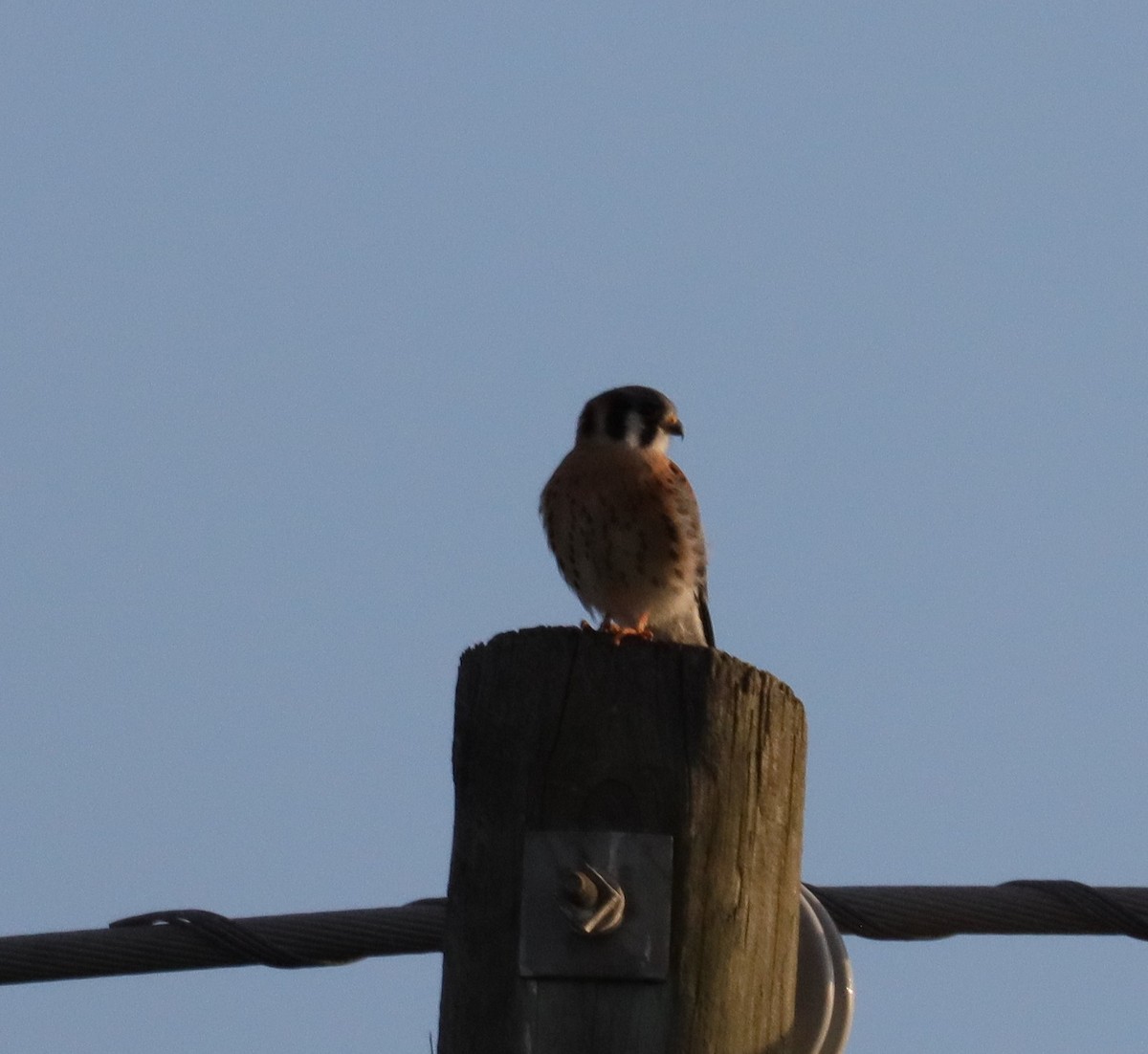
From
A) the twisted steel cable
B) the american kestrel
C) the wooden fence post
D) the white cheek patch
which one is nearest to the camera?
the wooden fence post

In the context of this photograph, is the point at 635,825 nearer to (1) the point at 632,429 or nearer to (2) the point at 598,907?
(2) the point at 598,907

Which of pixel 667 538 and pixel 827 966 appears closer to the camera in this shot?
pixel 827 966

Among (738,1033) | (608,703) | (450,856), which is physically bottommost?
(738,1033)

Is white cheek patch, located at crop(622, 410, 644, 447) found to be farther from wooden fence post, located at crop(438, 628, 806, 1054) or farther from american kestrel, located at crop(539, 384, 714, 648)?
wooden fence post, located at crop(438, 628, 806, 1054)

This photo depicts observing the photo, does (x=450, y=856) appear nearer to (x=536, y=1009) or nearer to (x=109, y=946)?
(x=536, y=1009)

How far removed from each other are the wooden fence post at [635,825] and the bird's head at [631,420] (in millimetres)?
4612

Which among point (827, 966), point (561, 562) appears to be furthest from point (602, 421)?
point (827, 966)

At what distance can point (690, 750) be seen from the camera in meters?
2.80

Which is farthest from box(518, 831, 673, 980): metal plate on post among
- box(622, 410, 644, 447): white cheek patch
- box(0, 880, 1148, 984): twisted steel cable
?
box(622, 410, 644, 447): white cheek patch

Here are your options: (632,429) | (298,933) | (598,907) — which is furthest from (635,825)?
(632,429)

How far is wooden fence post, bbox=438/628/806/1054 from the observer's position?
271 cm

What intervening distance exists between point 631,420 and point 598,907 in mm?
4923

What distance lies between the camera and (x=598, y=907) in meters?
2.72

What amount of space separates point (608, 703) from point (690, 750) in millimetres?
145
